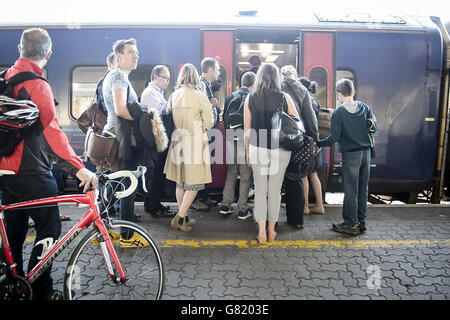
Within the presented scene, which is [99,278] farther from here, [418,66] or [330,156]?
[418,66]

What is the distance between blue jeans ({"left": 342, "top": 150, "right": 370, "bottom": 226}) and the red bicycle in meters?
2.61

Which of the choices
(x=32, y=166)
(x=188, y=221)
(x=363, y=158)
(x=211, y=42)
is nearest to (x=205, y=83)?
(x=211, y=42)

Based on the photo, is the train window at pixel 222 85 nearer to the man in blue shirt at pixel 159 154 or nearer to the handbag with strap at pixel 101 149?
the man in blue shirt at pixel 159 154

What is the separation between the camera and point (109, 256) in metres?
2.50

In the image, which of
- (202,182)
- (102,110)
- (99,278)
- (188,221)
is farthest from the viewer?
(188,221)

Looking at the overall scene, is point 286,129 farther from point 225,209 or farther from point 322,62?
point 322,62

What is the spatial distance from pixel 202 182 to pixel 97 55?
2798 millimetres

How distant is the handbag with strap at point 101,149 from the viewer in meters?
3.61

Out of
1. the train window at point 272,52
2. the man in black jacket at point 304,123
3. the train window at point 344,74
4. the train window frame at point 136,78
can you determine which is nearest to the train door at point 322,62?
the train window at point 344,74

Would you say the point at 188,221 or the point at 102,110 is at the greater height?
the point at 102,110

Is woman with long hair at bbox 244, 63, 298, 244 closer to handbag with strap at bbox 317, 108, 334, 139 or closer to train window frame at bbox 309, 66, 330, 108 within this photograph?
handbag with strap at bbox 317, 108, 334, 139

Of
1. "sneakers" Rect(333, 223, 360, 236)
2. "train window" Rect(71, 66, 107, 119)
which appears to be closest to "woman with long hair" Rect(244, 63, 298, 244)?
"sneakers" Rect(333, 223, 360, 236)

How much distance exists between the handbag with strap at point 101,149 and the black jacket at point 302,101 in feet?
6.78
